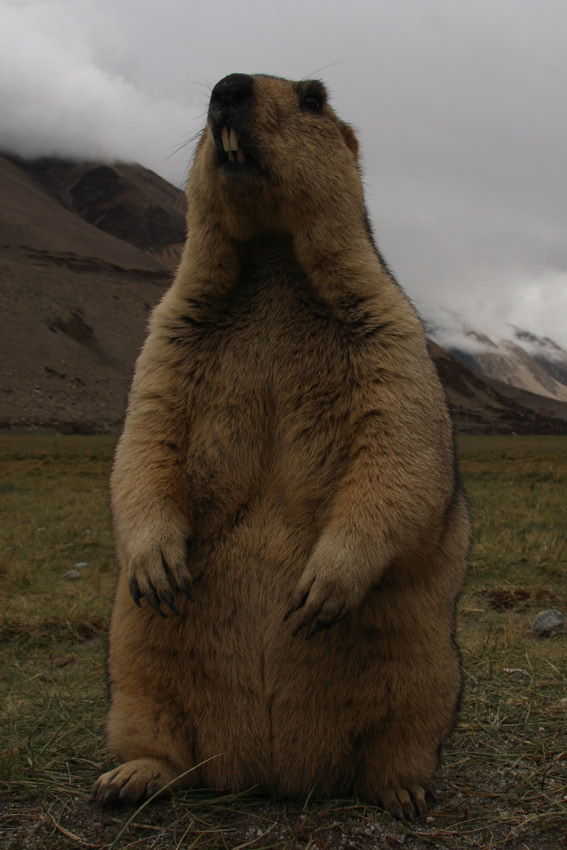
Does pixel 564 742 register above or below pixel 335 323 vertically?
below

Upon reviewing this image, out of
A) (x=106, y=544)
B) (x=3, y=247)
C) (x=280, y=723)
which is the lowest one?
(x=106, y=544)

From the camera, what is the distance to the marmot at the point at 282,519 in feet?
9.80

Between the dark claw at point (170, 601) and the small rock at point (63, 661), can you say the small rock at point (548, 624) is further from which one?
the dark claw at point (170, 601)

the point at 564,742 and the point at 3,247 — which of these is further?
the point at 3,247

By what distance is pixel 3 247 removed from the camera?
345 ft

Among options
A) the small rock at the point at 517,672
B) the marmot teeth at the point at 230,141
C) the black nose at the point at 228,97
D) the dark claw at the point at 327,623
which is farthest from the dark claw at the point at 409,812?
the black nose at the point at 228,97

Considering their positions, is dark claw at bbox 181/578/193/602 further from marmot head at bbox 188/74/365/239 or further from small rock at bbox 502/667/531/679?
small rock at bbox 502/667/531/679

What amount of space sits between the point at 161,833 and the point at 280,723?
0.60 meters

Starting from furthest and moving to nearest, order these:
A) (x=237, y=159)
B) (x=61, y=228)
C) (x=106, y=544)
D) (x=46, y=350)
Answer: (x=61, y=228), (x=46, y=350), (x=106, y=544), (x=237, y=159)

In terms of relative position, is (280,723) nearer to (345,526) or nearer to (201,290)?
(345,526)

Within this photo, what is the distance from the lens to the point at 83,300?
95875 millimetres

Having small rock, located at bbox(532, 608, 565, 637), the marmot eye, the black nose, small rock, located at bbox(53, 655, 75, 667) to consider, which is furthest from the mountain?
the black nose

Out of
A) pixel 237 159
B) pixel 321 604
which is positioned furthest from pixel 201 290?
pixel 321 604

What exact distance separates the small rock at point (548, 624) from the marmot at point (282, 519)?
3.09 metres
